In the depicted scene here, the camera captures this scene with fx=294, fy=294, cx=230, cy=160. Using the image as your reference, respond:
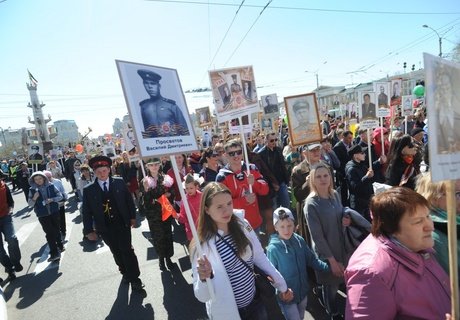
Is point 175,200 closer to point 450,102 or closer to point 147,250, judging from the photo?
point 147,250

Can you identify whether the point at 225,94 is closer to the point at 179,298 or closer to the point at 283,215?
the point at 283,215

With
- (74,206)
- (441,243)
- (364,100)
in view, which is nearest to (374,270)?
(441,243)

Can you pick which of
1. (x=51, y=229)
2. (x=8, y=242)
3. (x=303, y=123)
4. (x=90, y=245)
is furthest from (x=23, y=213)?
(x=303, y=123)

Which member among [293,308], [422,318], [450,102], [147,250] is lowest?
[147,250]

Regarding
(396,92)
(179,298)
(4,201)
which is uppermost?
(396,92)

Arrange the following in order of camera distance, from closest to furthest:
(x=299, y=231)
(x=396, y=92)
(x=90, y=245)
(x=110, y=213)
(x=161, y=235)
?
(x=299, y=231)
(x=110, y=213)
(x=161, y=235)
(x=90, y=245)
(x=396, y=92)

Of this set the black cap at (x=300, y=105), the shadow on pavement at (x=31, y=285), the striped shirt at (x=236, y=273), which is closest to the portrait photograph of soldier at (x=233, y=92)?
the black cap at (x=300, y=105)

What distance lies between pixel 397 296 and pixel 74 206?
13127mm

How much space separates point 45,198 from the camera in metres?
6.15

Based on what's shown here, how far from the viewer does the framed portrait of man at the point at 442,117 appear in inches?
50.8

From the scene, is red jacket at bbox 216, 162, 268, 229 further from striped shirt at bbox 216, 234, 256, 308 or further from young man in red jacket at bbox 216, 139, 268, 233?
striped shirt at bbox 216, 234, 256, 308

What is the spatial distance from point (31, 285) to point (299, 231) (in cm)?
494

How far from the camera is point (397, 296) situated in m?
1.54

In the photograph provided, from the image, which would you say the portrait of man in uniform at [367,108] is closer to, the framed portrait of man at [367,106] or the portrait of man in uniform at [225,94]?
the framed portrait of man at [367,106]
